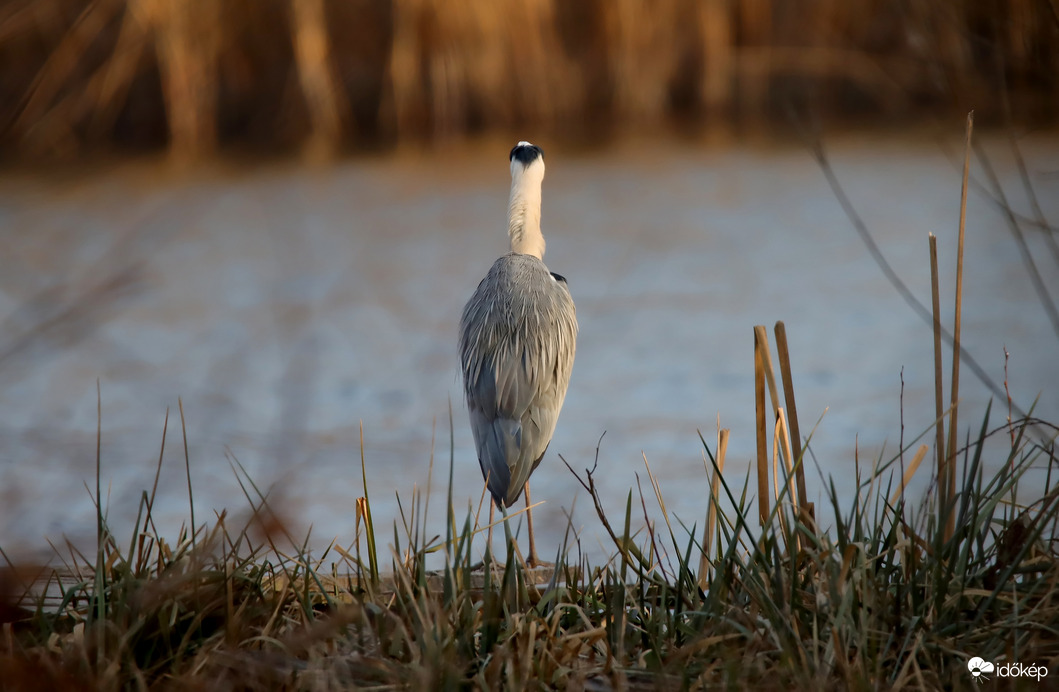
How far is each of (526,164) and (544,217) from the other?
19.5 ft

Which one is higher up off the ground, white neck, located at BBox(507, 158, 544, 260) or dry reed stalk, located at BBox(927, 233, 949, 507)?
white neck, located at BBox(507, 158, 544, 260)

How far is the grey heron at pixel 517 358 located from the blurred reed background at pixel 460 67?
20.4 ft

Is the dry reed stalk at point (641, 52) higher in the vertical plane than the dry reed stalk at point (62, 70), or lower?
higher

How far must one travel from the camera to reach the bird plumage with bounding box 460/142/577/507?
353cm

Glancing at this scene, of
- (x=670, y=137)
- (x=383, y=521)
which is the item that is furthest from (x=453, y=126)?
(x=383, y=521)

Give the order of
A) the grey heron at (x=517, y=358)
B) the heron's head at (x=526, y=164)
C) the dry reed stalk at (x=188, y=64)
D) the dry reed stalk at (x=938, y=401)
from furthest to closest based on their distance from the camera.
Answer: the dry reed stalk at (x=188, y=64)
the heron's head at (x=526, y=164)
the grey heron at (x=517, y=358)
the dry reed stalk at (x=938, y=401)

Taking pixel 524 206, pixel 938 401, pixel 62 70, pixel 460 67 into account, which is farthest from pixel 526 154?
pixel 460 67

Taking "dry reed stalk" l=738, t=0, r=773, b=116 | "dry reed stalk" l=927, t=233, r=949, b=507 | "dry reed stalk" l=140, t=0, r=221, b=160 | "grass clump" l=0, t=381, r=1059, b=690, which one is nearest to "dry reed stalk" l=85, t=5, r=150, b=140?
"dry reed stalk" l=140, t=0, r=221, b=160

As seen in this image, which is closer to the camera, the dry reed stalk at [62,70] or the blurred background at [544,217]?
the dry reed stalk at [62,70]

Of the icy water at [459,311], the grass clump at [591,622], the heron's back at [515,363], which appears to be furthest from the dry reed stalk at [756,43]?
the grass clump at [591,622]

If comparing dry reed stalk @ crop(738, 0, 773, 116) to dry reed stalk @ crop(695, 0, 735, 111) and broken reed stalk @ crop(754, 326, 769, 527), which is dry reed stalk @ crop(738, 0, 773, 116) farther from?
broken reed stalk @ crop(754, 326, 769, 527)

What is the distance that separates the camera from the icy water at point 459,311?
414cm

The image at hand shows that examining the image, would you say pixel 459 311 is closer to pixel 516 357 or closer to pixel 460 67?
pixel 516 357

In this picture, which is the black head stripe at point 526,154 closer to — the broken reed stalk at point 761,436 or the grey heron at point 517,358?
the grey heron at point 517,358
